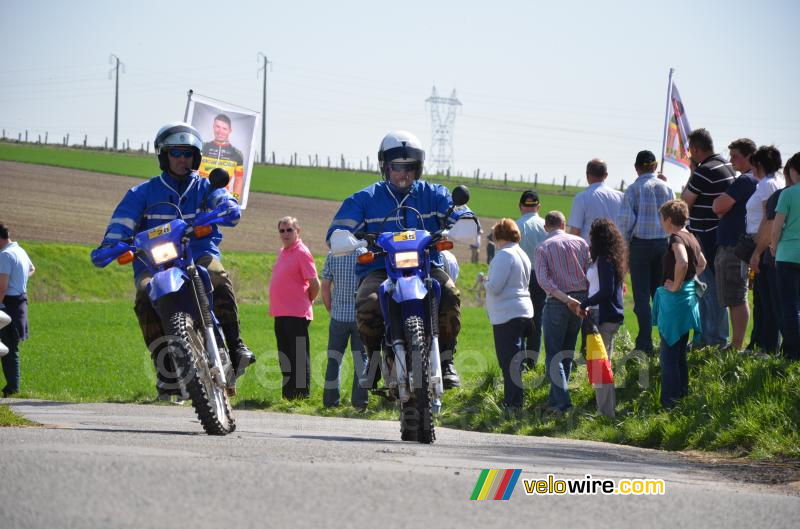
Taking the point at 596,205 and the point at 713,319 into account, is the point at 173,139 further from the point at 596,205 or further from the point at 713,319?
the point at 713,319

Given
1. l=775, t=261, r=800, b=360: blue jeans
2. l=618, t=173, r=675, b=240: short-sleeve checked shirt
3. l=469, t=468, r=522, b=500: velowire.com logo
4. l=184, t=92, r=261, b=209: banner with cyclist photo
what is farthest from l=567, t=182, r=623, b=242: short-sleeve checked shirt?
l=469, t=468, r=522, b=500: velowire.com logo

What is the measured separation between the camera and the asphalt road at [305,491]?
545 cm

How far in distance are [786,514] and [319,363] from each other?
1509cm

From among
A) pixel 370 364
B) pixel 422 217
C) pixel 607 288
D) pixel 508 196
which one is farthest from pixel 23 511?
A: pixel 508 196

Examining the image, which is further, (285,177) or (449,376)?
(285,177)

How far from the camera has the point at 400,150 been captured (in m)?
10.2

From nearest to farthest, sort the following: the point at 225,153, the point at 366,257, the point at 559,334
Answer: the point at 366,257 < the point at 559,334 < the point at 225,153

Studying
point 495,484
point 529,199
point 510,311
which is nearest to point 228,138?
point 529,199

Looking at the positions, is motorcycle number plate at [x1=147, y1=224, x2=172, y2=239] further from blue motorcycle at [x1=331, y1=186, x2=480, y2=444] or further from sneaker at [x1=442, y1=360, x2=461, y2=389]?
sneaker at [x1=442, y1=360, x2=461, y2=389]

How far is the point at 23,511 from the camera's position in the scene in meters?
5.37

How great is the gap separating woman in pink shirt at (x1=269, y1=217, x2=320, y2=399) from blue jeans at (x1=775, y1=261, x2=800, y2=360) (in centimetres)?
608

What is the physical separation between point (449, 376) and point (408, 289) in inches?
34.9

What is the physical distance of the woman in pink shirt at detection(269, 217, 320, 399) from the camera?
1591 centimetres

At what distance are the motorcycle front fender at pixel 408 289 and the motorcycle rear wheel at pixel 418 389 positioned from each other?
168mm
